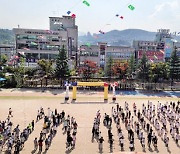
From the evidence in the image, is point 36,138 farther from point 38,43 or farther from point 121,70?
point 38,43

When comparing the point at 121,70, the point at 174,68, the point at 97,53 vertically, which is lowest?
the point at 121,70

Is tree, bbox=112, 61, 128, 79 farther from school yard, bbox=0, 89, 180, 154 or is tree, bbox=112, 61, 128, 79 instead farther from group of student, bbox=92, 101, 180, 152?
group of student, bbox=92, 101, 180, 152

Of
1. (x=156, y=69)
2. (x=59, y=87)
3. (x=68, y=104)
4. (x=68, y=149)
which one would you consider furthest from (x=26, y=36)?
(x=68, y=149)

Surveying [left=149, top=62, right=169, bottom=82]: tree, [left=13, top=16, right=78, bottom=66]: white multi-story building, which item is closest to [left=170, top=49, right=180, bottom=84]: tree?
[left=149, top=62, right=169, bottom=82]: tree

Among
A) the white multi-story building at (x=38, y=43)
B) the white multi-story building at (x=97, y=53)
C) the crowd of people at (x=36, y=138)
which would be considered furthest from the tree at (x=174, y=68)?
the white multi-story building at (x=97, y=53)

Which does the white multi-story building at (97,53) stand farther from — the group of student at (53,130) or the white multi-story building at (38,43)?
the group of student at (53,130)

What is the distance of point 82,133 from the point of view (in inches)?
934

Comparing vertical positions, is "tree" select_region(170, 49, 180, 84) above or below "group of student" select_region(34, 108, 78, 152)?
above

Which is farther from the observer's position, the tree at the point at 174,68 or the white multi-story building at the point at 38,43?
the white multi-story building at the point at 38,43

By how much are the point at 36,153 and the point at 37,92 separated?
2363cm

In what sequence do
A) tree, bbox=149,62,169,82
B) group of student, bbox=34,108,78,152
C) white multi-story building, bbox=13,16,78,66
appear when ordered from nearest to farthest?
1. group of student, bbox=34,108,78,152
2. tree, bbox=149,62,169,82
3. white multi-story building, bbox=13,16,78,66

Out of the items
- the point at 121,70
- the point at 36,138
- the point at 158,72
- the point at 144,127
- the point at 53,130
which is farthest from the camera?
the point at 121,70

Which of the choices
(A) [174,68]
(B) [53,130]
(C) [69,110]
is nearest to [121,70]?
(A) [174,68]

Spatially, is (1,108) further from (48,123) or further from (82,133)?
(82,133)
